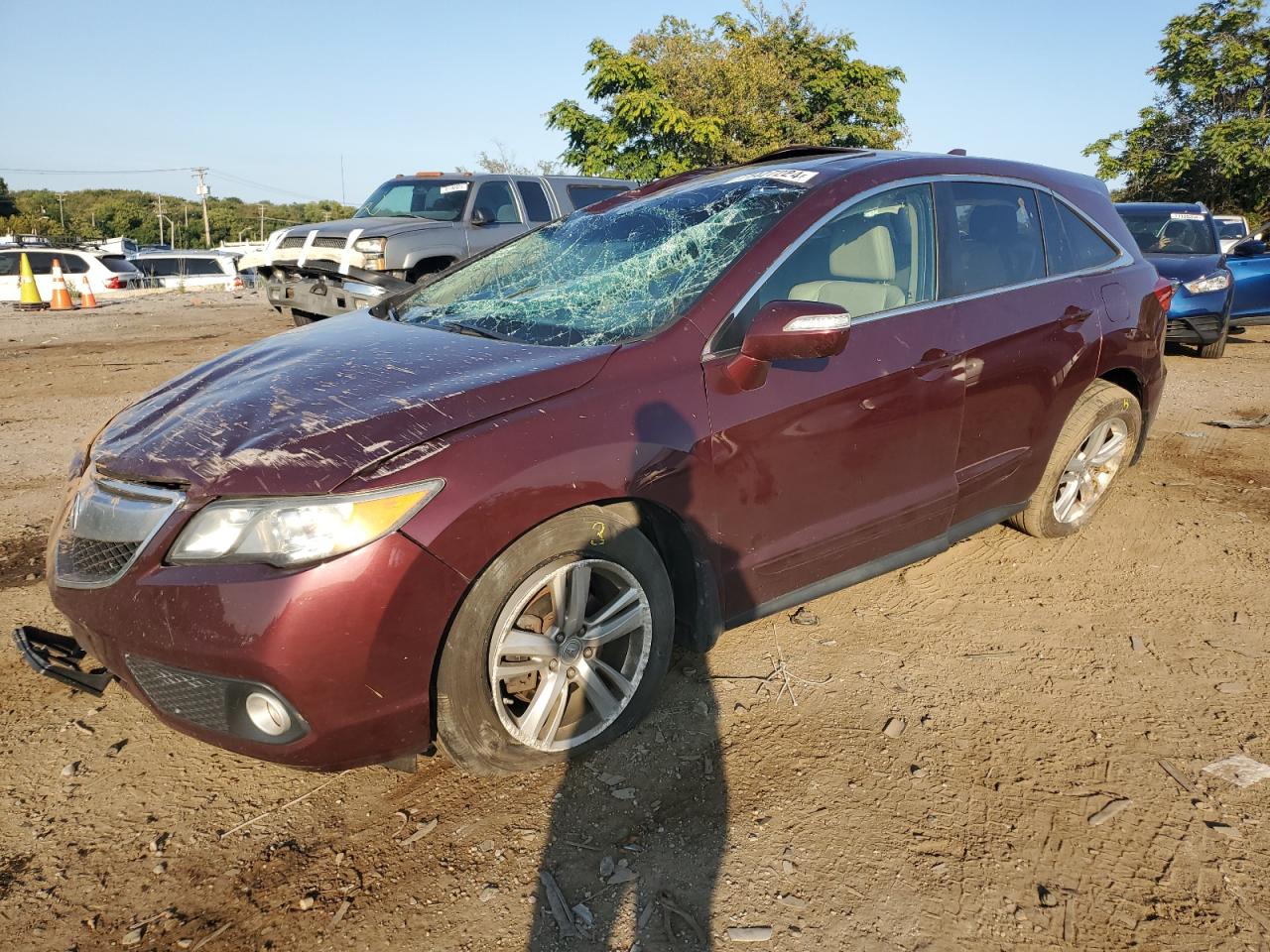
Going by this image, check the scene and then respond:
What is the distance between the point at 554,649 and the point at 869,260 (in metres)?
1.79

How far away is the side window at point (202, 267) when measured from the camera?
86.9 feet

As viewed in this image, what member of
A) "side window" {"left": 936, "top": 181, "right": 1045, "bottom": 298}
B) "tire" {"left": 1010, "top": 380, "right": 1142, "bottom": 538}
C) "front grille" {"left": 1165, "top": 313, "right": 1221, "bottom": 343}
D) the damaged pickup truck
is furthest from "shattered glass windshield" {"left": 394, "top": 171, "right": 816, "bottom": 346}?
"front grille" {"left": 1165, "top": 313, "right": 1221, "bottom": 343}

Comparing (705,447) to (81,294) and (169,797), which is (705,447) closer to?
(169,797)

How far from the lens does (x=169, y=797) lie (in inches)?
95.6

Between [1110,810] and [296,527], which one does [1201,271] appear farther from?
[296,527]

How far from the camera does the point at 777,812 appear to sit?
2.36 meters

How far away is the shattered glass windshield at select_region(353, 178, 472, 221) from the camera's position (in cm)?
942

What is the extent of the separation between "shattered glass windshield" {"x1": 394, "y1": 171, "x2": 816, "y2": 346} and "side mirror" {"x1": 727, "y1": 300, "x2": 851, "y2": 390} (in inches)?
10.2

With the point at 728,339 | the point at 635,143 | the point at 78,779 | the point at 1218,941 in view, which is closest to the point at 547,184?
the point at 728,339

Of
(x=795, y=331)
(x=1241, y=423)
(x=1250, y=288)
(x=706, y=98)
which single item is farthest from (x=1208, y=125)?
(x=795, y=331)

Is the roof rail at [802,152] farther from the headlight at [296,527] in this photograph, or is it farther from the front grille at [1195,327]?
the front grille at [1195,327]

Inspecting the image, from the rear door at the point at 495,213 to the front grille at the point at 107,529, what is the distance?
719 centimetres

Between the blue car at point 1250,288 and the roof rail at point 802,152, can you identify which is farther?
the blue car at point 1250,288

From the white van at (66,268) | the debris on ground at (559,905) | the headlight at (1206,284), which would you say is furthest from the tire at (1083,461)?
the white van at (66,268)
